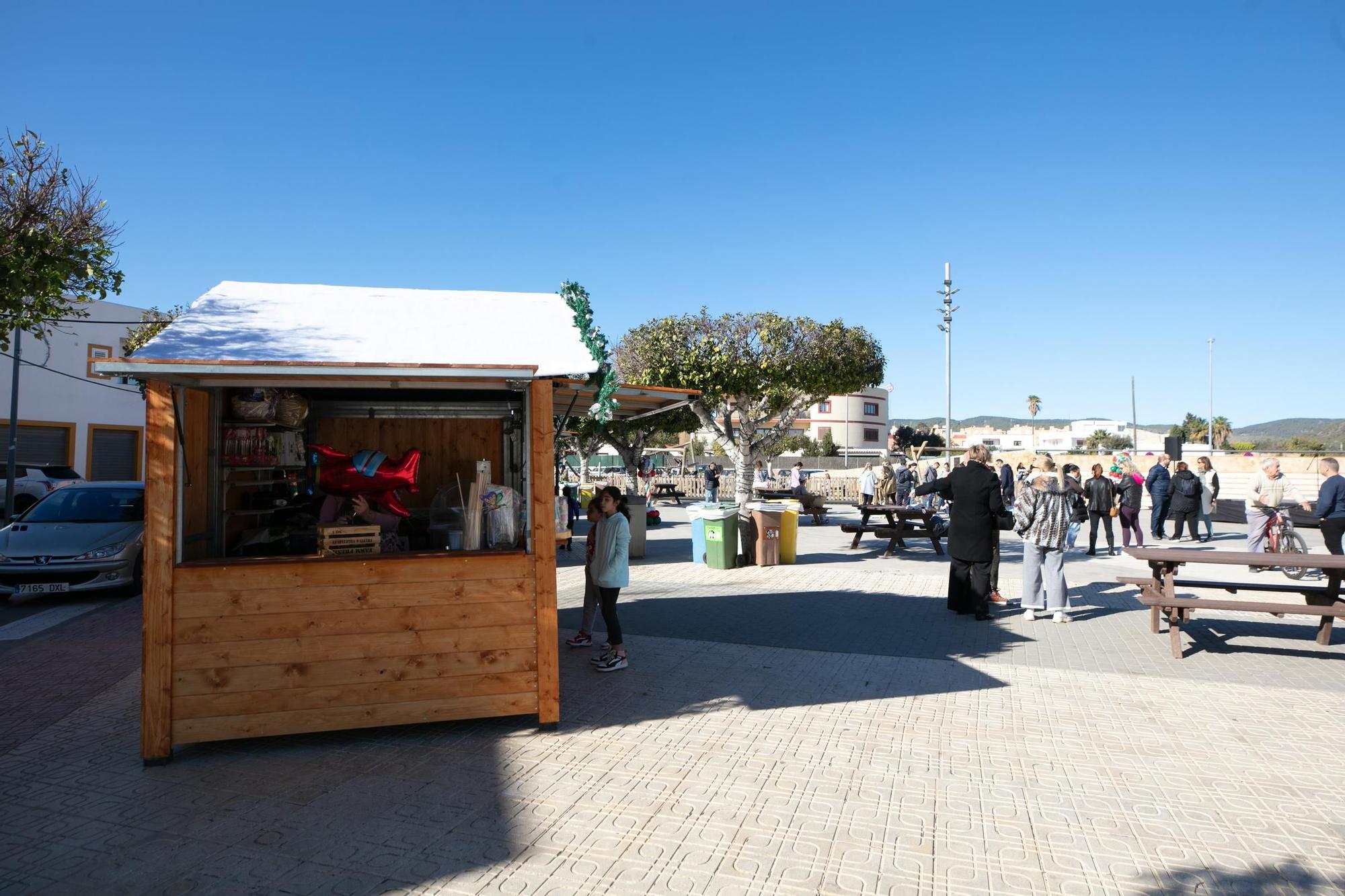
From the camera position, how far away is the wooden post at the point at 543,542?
211 inches

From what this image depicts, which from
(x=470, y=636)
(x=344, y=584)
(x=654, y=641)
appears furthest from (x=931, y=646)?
(x=344, y=584)

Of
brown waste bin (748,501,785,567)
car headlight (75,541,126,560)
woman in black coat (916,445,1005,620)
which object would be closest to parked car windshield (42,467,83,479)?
car headlight (75,541,126,560)

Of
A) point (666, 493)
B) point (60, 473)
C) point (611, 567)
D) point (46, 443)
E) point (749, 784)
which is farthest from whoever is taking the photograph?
point (666, 493)

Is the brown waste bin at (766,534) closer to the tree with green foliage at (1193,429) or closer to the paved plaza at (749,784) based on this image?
the paved plaza at (749,784)

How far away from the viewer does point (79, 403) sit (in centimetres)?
2969

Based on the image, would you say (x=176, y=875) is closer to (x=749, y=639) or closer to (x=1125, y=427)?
(x=749, y=639)

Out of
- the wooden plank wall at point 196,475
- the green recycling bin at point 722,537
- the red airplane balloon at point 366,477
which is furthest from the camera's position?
the green recycling bin at point 722,537

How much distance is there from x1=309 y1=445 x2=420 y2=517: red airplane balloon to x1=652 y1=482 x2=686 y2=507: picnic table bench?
75.7 feet

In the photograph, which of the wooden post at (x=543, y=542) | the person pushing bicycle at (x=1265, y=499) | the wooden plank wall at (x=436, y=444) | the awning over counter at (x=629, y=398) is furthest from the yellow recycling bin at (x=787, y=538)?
the wooden post at (x=543, y=542)

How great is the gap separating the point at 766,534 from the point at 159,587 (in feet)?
31.3

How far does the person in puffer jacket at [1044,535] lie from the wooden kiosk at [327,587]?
18.7 ft

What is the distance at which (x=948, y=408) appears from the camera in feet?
92.3

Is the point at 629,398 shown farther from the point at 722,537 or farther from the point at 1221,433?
the point at 1221,433

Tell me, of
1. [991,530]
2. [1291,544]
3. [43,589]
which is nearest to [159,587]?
[43,589]
